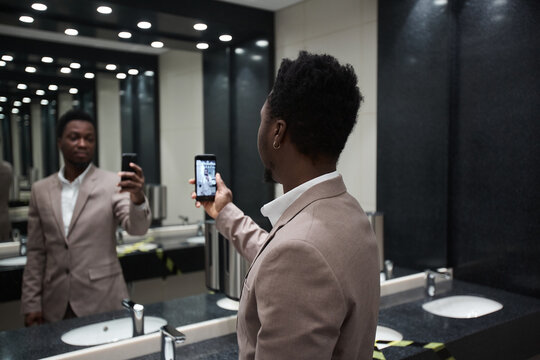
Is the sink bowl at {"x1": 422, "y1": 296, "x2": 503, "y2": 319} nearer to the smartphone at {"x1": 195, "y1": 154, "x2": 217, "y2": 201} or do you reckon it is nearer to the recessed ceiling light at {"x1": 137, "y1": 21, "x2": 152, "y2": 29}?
the smartphone at {"x1": 195, "y1": 154, "x2": 217, "y2": 201}

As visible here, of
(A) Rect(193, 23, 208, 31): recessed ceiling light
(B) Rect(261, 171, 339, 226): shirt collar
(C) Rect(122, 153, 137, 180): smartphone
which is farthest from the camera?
(A) Rect(193, 23, 208, 31): recessed ceiling light

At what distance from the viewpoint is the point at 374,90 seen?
2650mm

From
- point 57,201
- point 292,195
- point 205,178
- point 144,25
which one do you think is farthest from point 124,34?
point 292,195

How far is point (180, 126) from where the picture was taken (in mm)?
3006

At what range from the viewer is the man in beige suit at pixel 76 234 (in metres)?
1.88

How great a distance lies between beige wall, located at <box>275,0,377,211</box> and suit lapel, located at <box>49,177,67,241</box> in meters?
1.57

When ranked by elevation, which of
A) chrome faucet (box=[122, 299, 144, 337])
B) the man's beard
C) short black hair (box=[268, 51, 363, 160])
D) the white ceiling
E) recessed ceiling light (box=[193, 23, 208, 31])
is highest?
the white ceiling

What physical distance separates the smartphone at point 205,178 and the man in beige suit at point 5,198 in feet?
4.46

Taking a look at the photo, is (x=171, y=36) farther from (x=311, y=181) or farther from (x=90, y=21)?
(x=311, y=181)

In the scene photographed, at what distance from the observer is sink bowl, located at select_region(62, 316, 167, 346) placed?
1.67 meters

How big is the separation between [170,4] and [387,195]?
165cm

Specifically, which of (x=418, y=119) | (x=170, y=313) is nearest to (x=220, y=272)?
(x=170, y=313)

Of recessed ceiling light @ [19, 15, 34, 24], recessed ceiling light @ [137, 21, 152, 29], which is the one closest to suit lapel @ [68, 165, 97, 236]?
recessed ceiling light @ [19, 15, 34, 24]

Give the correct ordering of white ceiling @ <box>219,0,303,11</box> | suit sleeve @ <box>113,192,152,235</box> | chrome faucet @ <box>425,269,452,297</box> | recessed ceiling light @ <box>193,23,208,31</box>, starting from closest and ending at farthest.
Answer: suit sleeve @ <box>113,192,152,235</box> < chrome faucet @ <box>425,269,452,297</box> < recessed ceiling light @ <box>193,23,208,31</box> < white ceiling @ <box>219,0,303,11</box>
